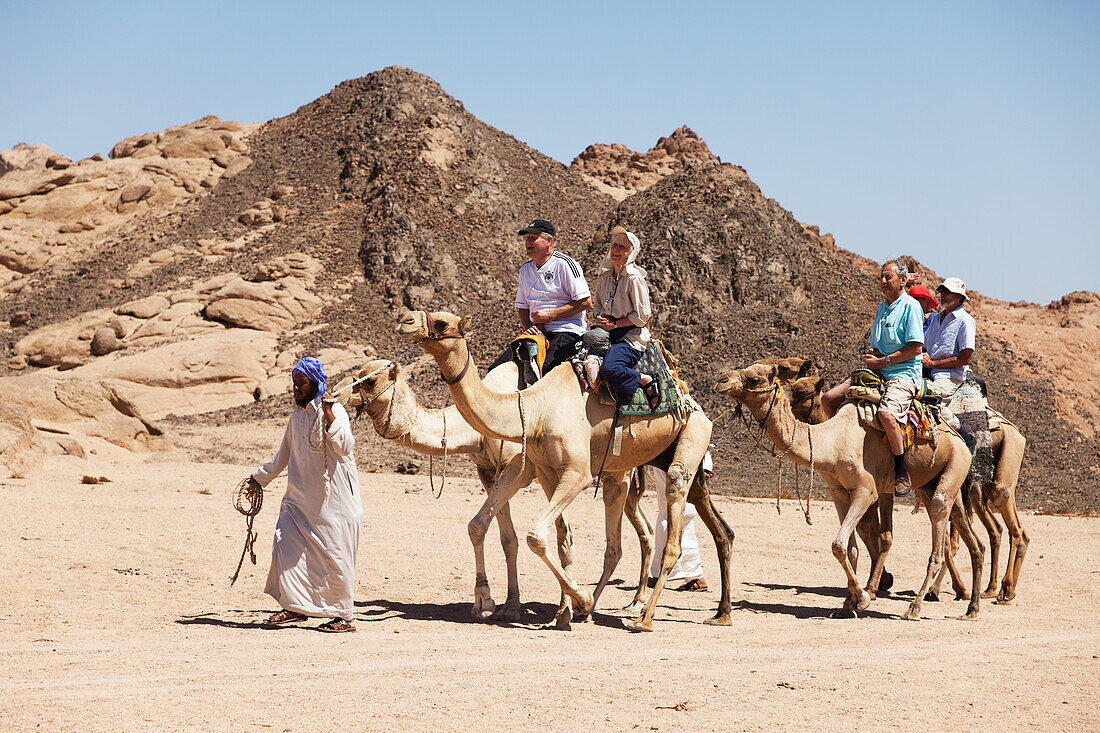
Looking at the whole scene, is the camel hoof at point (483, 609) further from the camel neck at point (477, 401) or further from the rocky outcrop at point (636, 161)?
the rocky outcrop at point (636, 161)

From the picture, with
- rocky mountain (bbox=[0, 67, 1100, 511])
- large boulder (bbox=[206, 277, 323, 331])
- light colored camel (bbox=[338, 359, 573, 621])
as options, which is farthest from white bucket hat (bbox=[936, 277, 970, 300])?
large boulder (bbox=[206, 277, 323, 331])

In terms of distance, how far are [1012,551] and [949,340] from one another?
2.61 m

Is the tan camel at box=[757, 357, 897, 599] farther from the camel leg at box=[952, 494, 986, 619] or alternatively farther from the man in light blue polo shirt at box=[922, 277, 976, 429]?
the man in light blue polo shirt at box=[922, 277, 976, 429]

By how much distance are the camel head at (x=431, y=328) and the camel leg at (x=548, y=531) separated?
5.11ft

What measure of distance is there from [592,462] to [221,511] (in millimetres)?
7716

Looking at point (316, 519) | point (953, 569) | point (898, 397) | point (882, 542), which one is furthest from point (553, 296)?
point (953, 569)

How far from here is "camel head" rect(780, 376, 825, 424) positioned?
10820 mm

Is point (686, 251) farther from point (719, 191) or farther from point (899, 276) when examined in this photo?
point (899, 276)

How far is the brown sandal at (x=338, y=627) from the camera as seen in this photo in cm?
787

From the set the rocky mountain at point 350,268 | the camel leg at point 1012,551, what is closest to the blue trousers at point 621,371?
the camel leg at point 1012,551

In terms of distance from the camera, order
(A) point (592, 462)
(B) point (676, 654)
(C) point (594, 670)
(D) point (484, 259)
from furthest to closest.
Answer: (D) point (484, 259)
(A) point (592, 462)
(B) point (676, 654)
(C) point (594, 670)

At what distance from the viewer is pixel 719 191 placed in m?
37.1

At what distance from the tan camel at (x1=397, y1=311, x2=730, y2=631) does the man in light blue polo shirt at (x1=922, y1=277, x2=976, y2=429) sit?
3.37m

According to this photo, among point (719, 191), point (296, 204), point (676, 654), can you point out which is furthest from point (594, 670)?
point (296, 204)
